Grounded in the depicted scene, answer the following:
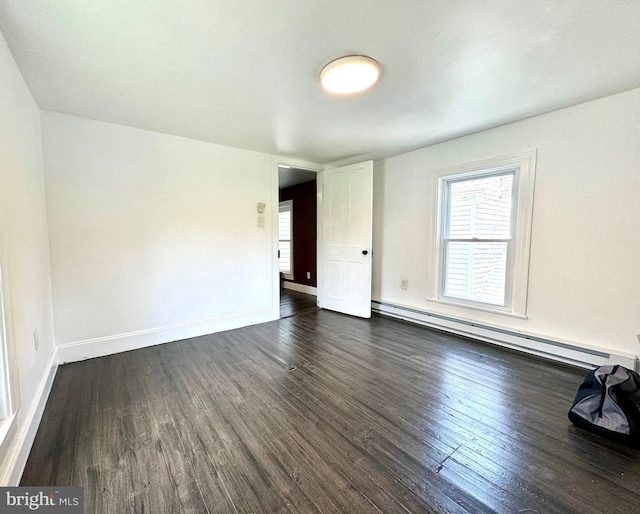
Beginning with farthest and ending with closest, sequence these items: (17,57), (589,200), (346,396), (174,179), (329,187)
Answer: (329,187), (174,179), (589,200), (346,396), (17,57)

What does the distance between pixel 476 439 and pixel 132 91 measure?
334 cm

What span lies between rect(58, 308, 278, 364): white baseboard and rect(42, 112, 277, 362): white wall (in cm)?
1

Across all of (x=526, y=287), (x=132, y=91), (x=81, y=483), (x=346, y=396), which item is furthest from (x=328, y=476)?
(x=132, y=91)

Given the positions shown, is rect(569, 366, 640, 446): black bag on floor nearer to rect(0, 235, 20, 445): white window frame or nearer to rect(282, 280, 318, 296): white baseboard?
rect(0, 235, 20, 445): white window frame

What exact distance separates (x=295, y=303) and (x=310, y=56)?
3855 millimetres

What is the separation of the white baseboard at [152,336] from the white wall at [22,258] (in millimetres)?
304

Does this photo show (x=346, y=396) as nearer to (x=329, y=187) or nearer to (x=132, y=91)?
(x=132, y=91)

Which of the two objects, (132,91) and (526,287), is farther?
(526,287)

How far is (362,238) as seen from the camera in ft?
12.7

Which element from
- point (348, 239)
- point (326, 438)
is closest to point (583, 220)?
point (348, 239)

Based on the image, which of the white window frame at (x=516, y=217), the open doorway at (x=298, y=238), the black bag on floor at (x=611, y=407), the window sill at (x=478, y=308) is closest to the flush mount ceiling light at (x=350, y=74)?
the white window frame at (x=516, y=217)

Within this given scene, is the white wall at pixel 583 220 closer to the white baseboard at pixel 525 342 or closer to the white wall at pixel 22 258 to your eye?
the white baseboard at pixel 525 342

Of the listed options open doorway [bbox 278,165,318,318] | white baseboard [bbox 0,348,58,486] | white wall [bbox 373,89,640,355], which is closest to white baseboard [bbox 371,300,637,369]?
white wall [bbox 373,89,640,355]

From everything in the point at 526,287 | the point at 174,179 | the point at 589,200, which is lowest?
the point at 526,287
